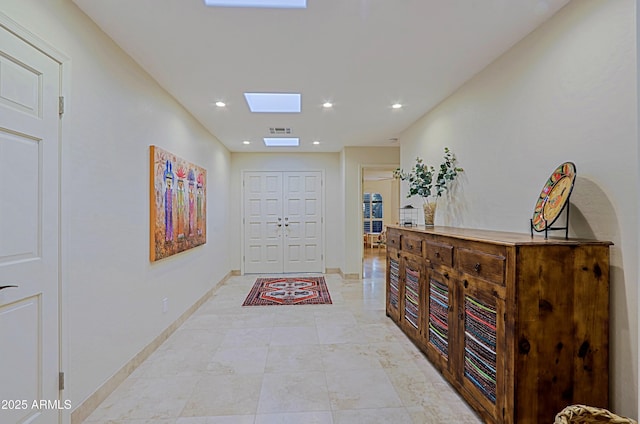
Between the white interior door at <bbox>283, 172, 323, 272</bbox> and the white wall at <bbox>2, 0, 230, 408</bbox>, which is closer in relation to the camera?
the white wall at <bbox>2, 0, 230, 408</bbox>

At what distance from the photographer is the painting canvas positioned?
282 centimetres

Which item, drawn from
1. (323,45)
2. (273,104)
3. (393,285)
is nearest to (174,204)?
(273,104)

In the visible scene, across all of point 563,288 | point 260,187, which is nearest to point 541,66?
point 563,288

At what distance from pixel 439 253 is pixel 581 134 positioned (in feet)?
3.74

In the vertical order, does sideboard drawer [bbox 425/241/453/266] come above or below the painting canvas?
below

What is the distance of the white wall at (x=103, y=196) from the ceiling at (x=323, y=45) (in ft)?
0.68

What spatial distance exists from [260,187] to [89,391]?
15.2 ft

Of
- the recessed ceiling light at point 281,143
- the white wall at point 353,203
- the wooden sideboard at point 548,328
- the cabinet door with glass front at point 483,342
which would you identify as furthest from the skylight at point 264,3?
the white wall at point 353,203

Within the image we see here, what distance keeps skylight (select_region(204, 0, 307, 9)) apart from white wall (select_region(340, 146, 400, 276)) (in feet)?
12.8

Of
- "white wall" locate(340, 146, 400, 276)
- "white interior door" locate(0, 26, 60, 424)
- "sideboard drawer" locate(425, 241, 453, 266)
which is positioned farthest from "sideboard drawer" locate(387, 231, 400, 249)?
"white interior door" locate(0, 26, 60, 424)

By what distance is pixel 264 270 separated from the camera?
6.31 m

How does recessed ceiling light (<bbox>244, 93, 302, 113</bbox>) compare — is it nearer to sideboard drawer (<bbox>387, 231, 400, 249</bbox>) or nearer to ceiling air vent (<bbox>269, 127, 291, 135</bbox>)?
ceiling air vent (<bbox>269, 127, 291, 135</bbox>)

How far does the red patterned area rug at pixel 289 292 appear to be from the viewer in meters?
4.39

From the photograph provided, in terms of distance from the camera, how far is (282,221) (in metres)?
6.31
